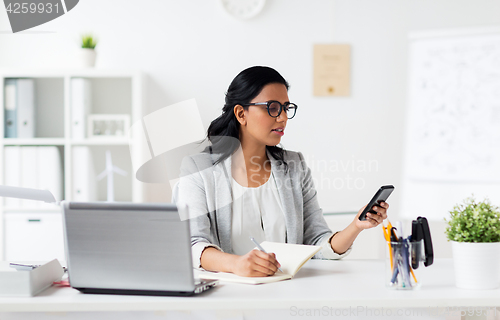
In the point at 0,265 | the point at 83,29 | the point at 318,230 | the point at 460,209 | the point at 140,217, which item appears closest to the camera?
the point at 140,217

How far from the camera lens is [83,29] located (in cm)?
287

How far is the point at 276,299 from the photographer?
1.03 meters

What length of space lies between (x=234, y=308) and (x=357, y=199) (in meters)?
2.02

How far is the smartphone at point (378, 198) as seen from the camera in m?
1.28

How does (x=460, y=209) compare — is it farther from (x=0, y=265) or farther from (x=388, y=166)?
(x=388, y=166)

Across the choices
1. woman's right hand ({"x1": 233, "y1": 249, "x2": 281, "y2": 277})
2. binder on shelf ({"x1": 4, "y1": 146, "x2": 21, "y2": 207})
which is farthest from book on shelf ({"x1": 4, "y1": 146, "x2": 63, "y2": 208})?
woman's right hand ({"x1": 233, "y1": 249, "x2": 281, "y2": 277})

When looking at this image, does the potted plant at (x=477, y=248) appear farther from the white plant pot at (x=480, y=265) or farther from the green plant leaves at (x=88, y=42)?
the green plant leaves at (x=88, y=42)

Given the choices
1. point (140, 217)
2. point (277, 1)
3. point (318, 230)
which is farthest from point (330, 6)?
point (140, 217)

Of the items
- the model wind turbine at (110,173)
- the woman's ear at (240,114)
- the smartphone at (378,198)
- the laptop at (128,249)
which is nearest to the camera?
the laptop at (128,249)

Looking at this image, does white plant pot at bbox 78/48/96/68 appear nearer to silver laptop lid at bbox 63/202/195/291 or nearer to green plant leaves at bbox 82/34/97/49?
green plant leaves at bbox 82/34/97/49

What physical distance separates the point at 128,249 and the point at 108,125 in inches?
72.5

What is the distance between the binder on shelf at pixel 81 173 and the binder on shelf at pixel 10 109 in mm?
351

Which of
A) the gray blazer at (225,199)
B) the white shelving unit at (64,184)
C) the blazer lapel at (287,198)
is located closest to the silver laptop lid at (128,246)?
the gray blazer at (225,199)

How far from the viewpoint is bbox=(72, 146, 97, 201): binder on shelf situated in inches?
104
